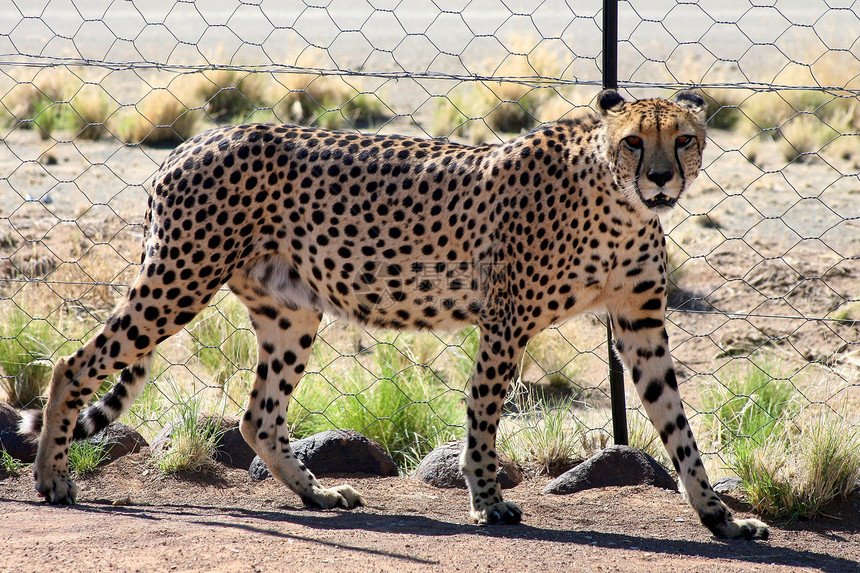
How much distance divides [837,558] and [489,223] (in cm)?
186

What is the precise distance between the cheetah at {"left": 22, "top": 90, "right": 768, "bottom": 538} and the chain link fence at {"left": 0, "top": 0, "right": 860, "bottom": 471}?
1.46 ft

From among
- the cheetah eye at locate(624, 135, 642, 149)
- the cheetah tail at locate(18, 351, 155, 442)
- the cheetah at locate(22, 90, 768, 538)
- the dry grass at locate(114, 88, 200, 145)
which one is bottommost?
the cheetah tail at locate(18, 351, 155, 442)

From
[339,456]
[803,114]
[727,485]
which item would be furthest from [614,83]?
[803,114]

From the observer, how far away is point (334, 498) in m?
4.46

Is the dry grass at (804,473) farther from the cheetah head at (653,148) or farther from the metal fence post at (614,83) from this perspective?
the cheetah head at (653,148)

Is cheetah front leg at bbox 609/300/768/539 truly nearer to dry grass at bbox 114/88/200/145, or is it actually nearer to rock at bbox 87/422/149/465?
rock at bbox 87/422/149/465

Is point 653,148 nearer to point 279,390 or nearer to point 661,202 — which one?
point 661,202

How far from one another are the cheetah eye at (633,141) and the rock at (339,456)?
209 cm

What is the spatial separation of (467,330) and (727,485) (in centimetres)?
252

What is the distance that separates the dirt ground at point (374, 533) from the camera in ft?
11.4

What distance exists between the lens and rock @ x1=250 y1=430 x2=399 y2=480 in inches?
195

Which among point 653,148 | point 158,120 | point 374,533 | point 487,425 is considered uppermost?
point 158,120

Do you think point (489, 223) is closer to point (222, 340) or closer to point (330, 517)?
point (330, 517)

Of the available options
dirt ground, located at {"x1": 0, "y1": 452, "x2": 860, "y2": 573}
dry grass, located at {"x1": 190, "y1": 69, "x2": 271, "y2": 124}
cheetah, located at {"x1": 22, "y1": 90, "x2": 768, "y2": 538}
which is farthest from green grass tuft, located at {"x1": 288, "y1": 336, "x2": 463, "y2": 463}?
dry grass, located at {"x1": 190, "y1": 69, "x2": 271, "y2": 124}
